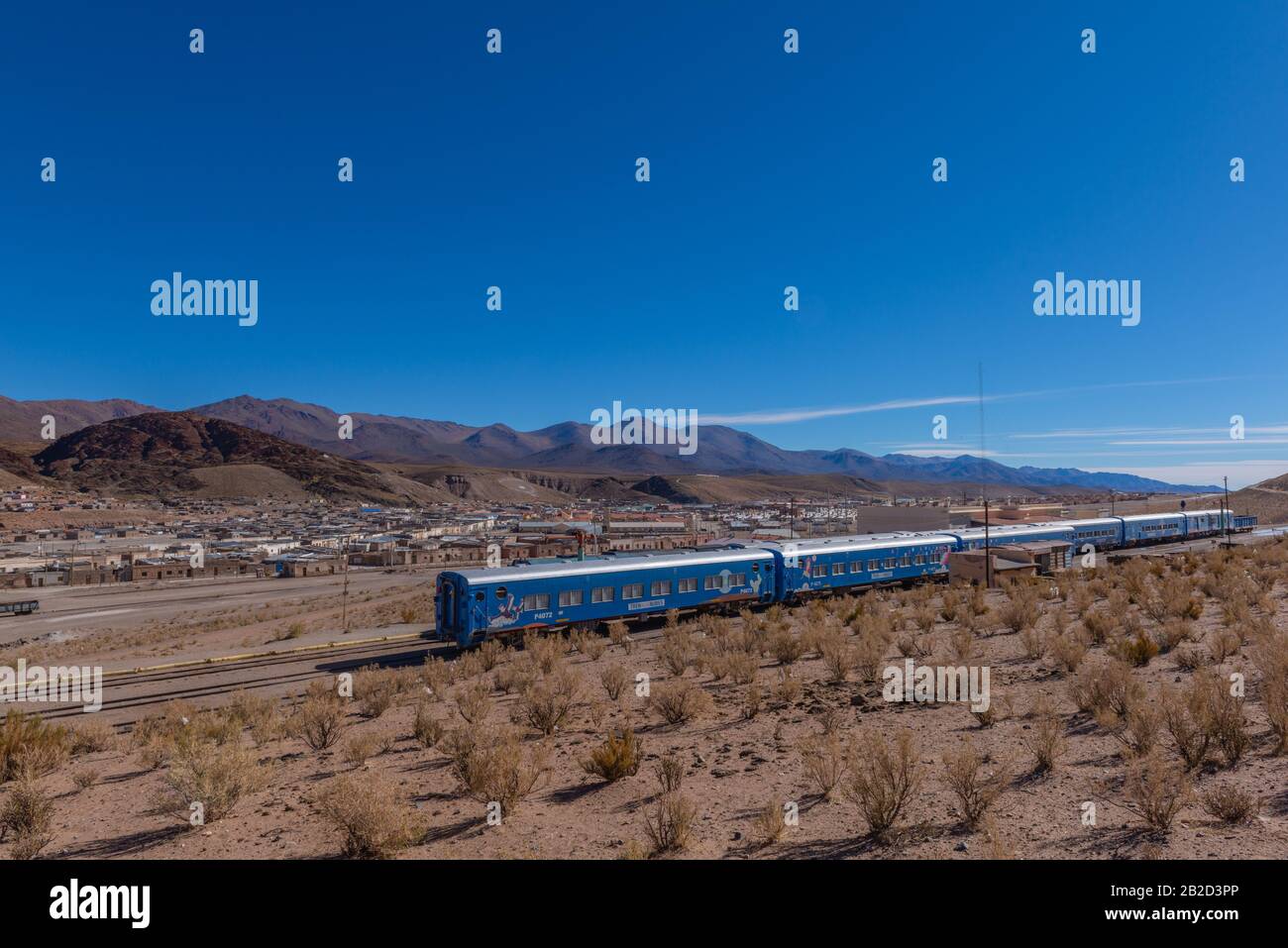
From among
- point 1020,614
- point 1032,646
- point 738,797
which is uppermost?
point 1020,614

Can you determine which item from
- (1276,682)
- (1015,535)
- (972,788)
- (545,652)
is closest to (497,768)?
(972,788)

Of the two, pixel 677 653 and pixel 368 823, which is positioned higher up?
pixel 368 823

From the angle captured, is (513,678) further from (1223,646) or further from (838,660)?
(1223,646)

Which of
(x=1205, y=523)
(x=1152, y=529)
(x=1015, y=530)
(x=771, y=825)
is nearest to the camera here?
(x=771, y=825)

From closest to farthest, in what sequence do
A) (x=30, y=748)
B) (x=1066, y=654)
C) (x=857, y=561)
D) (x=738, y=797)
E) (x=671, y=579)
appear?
(x=738, y=797) < (x=30, y=748) < (x=1066, y=654) < (x=671, y=579) < (x=857, y=561)

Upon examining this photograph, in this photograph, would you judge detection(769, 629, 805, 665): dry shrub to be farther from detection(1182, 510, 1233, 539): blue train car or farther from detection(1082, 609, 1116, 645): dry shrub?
detection(1182, 510, 1233, 539): blue train car

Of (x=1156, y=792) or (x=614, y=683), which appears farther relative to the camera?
(x=614, y=683)
